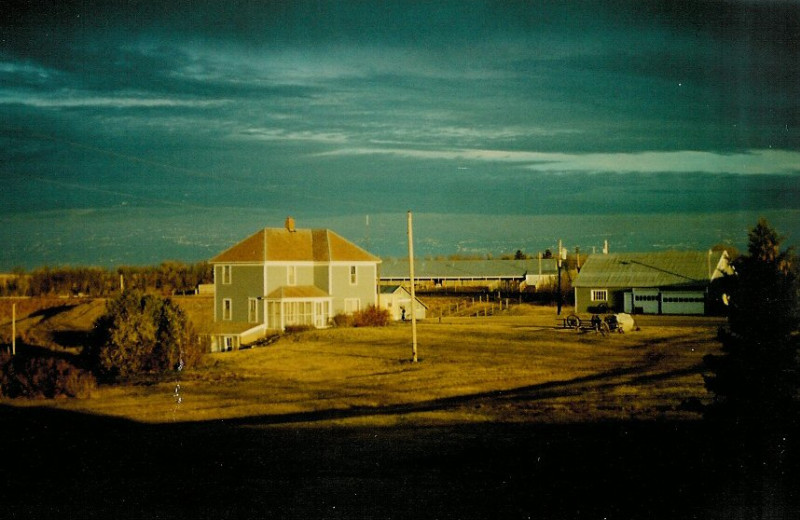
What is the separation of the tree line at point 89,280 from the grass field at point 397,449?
197 feet

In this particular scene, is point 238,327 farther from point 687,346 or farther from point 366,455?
point 366,455

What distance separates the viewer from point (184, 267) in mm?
94938

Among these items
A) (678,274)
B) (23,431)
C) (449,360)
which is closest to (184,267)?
(678,274)

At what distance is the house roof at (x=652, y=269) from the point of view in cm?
5691

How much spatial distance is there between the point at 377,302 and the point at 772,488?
1789 inches

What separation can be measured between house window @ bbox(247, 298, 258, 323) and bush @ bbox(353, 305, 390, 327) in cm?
651

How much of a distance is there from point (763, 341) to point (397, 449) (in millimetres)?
6878

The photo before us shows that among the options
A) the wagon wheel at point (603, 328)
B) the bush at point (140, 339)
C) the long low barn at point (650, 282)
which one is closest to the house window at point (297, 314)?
the bush at point (140, 339)

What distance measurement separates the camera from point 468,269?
324ft

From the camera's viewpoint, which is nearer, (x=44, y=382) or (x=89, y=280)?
(x=44, y=382)

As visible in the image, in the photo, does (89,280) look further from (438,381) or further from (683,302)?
(438,381)

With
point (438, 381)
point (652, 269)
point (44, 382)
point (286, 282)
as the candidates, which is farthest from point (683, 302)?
point (44, 382)

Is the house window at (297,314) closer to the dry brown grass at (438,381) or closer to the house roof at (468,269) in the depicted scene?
the dry brown grass at (438,381)

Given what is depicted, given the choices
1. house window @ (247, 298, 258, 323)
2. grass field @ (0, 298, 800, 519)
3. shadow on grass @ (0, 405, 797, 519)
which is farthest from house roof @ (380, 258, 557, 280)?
shadow on grass @ (0, 405, 797, 519)
